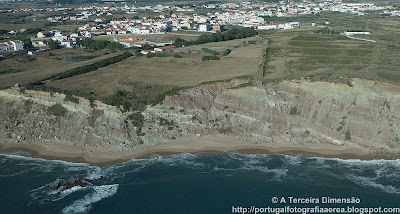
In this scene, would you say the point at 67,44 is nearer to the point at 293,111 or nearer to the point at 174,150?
the point at 174,150

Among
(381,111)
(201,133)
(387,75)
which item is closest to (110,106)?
(201,133)

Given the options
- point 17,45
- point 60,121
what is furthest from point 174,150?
point 17,45

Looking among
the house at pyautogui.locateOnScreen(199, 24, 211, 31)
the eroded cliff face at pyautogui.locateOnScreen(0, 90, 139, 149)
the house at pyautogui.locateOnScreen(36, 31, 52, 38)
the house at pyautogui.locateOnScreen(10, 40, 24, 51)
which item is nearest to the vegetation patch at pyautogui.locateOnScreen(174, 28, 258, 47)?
the house at pyautogui.locateOnScreen(199, 24, 211, 31)

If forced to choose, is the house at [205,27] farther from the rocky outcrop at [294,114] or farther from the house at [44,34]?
the rocky outcrop at [294,114]

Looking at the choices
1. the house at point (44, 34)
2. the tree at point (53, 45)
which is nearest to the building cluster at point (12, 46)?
the tree at point (53, 45)

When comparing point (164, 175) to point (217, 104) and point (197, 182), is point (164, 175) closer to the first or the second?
point (197, 182)

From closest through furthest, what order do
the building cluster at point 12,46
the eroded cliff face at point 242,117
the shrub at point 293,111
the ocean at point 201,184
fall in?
the ocean at point 201,184 < the eroded cliff face at point 242,117 < the shrub at point 293,111 < the building cluster at point 12,46
